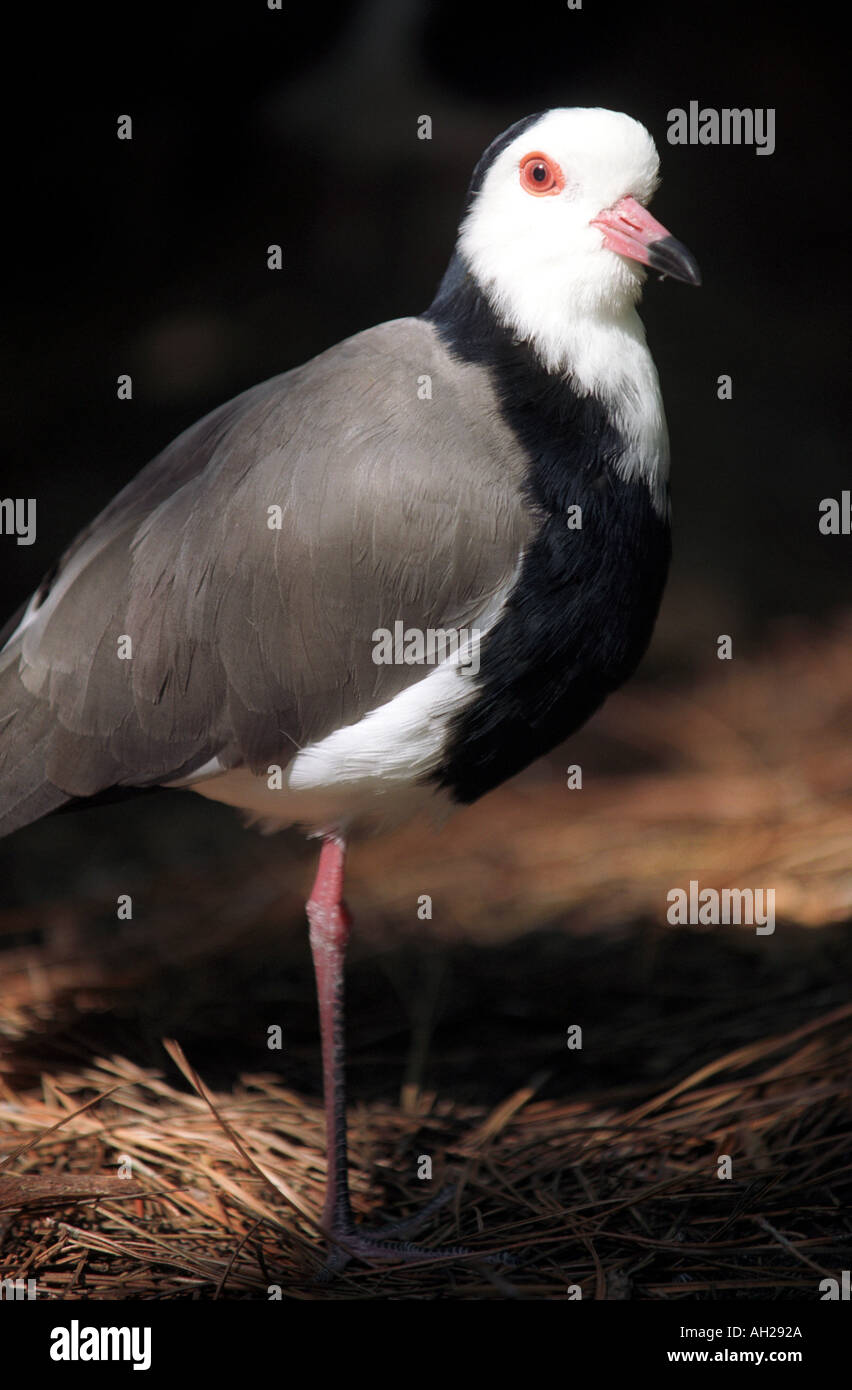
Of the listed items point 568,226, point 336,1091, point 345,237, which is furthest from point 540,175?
point 345,237

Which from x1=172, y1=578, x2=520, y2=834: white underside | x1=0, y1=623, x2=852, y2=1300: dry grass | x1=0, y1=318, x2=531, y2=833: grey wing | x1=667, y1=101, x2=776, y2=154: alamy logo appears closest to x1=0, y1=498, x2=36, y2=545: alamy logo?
x1=0, y1=623, x2=852, y2=1300: dry grass

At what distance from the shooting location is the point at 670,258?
1721 millimetres

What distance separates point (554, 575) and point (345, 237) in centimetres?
188

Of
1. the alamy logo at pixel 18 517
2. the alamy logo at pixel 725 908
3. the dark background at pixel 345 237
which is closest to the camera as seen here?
the alamy logo at pixel 725 908

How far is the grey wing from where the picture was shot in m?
1.77

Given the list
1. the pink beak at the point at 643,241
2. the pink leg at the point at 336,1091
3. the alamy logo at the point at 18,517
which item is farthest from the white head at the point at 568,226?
the alamy logo at the point at 18,517

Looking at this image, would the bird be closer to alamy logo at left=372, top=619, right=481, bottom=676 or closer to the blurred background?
alamy logo at left=372, top=619, right=481, bottom=676

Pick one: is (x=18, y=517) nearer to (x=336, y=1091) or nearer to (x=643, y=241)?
(x=336, y=1091)

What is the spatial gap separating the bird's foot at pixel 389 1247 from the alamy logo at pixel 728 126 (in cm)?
242

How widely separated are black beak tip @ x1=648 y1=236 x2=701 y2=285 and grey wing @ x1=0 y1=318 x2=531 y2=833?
0.27 m

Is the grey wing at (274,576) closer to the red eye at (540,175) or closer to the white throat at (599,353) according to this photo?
the white throat at (599,353)

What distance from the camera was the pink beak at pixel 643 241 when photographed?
1726mm
